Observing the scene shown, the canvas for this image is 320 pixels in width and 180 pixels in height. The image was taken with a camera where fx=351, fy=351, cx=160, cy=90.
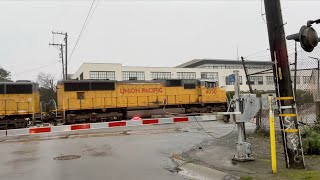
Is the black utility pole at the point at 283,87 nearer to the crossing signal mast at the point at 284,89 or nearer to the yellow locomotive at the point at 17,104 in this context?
the crossing signal mast at the point at 284,89

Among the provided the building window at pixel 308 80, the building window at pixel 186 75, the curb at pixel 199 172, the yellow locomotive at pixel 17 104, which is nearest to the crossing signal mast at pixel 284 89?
the curb at pixel 199 172

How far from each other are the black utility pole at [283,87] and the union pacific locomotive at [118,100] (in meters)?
17.1

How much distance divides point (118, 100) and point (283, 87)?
75.8ft

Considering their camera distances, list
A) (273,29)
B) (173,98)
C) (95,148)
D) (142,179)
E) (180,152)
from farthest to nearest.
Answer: (173,98) → (95,148) → (180,152) → (273,29) → (142,179)

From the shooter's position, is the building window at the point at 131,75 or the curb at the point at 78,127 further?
the building window at the point at 131,75

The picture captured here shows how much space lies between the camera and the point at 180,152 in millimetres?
11156

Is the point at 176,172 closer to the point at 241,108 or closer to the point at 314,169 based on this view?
the point at 241,108

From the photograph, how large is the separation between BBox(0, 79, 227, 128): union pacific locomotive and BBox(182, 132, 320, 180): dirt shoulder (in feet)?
44.5

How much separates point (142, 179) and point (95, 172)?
1.41 m

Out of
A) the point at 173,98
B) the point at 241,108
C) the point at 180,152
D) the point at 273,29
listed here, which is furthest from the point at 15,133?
the point at 173,98

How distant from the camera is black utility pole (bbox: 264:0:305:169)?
7.77m

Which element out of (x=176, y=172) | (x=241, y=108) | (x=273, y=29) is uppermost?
(x=273, y=29)

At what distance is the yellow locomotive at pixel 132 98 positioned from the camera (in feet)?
93.3

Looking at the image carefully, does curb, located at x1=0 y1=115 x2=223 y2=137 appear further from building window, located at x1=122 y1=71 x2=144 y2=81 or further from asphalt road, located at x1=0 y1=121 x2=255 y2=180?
building window, located at x1=122 y1=71 x2=144 y2=81
